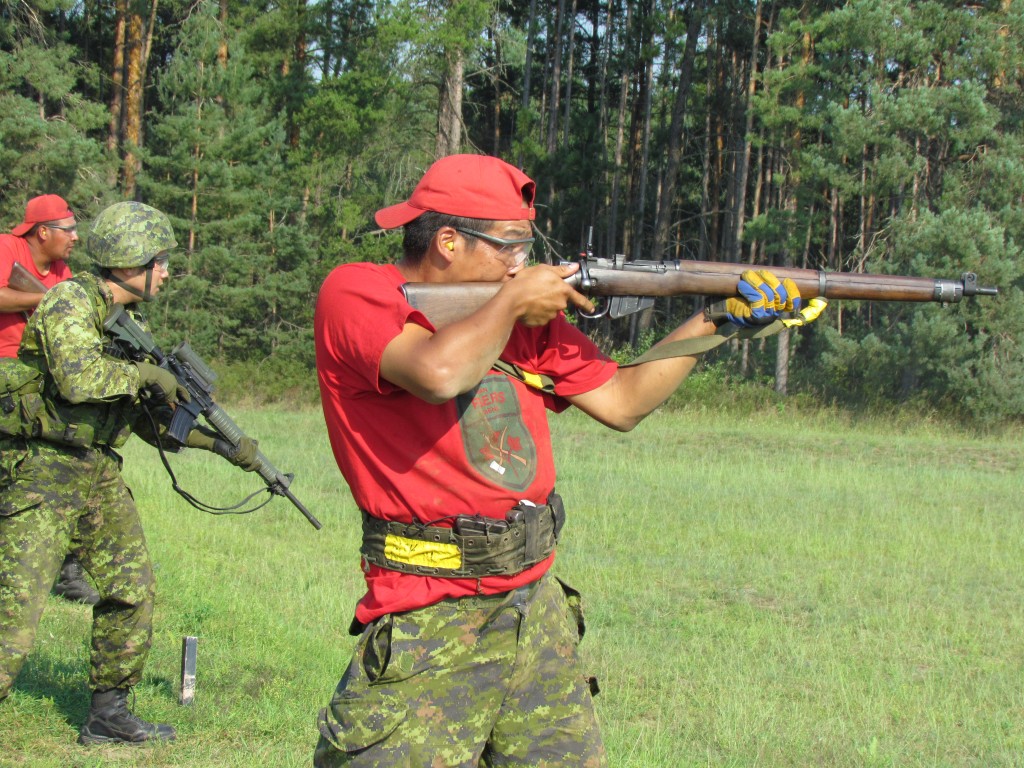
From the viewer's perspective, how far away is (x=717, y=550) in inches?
358

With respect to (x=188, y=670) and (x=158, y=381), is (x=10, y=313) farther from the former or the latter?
(x=188, y=670)

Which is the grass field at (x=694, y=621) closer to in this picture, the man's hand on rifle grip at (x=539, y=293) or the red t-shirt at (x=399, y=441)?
the red t-shirt at (x=399, y=441)

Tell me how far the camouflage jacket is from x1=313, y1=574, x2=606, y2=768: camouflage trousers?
224cm

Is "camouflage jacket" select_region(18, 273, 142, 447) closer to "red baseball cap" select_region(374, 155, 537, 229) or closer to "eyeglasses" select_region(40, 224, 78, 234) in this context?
"eyeglasses" select_region(40, 224, 78, 234)

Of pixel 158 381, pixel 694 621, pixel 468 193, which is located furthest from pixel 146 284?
pixel 694 621

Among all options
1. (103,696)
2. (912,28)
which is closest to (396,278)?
(103,696)

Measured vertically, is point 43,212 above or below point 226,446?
above

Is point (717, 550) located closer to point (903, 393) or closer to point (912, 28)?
point (903, 393)

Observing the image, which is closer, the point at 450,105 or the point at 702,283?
the point at 702,283

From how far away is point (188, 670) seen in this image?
535 cm

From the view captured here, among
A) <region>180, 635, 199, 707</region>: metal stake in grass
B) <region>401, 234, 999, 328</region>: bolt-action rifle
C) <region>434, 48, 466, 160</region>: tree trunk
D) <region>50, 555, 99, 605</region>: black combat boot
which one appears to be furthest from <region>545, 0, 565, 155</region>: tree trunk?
<region>401, 234, 999, 328</region>: bolt-action rifle

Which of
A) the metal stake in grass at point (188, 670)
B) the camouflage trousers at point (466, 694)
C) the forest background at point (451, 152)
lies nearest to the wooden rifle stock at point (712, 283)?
the camouflage trousers at point (466, 694)

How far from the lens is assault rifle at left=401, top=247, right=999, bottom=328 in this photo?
3871 millimetres

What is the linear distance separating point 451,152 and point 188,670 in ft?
60.4
